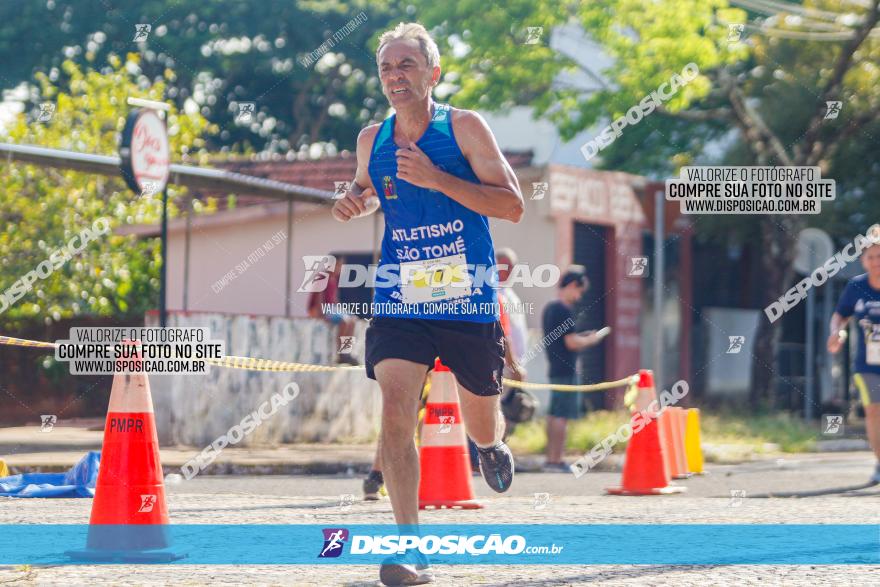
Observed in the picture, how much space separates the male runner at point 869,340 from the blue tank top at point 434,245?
5547 mm

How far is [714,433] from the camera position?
17625mm

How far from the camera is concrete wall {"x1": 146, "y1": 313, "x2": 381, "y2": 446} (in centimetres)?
1533

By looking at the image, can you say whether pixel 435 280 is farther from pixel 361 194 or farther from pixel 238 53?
pixel 238 53

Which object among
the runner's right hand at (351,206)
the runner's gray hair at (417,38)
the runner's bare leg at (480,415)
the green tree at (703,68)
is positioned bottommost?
the runner's bare leg at (480,415)

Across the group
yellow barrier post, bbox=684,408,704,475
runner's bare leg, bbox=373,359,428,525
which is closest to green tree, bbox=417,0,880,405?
yellow barrier post, bbox=684,408,704,475

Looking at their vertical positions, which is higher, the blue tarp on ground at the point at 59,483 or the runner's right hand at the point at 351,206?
the runner's right hand at the point at 351,206

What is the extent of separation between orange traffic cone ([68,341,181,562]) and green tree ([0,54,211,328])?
35.2 ft

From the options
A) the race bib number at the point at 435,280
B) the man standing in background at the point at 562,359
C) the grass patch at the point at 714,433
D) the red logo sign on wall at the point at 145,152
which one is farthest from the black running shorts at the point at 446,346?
the grass patch at the point at 714,433

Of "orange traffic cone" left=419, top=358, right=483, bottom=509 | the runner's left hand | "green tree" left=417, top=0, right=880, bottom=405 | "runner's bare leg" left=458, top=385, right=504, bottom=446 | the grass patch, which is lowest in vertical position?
the grass patch

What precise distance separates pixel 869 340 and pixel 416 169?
6253mm

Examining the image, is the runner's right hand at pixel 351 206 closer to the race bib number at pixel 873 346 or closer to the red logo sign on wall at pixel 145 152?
the race bib number at pixel 873 346

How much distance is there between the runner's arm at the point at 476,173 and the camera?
596 cm

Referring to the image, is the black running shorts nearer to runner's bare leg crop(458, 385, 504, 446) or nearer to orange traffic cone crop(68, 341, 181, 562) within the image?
runner's bare leg crop(458, 385, 504, 446)

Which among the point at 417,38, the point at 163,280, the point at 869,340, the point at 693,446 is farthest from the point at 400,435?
the point at 163,280
